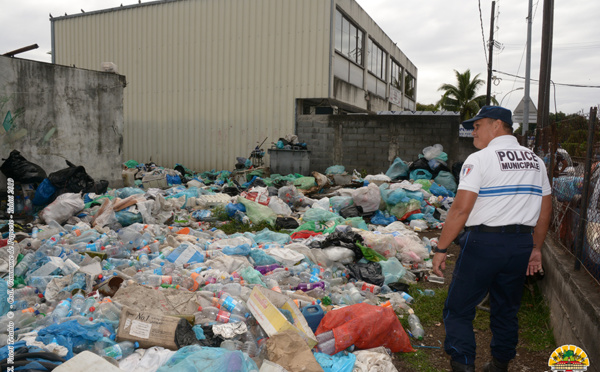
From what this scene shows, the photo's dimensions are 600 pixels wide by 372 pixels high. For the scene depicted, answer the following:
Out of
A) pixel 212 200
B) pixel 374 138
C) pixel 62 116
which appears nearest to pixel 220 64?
pixel 374 138

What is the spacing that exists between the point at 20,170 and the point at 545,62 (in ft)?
34.9

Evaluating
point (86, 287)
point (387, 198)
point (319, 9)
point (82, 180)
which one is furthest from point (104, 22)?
point (86, 287)

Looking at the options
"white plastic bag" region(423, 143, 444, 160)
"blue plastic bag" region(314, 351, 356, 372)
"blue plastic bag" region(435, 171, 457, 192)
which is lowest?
"blue plastic bag" region(314, 351, 356, 372)

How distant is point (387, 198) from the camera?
821 centimetres

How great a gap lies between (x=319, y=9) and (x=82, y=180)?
7889 mm

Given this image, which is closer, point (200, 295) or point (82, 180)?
point (200, 295)

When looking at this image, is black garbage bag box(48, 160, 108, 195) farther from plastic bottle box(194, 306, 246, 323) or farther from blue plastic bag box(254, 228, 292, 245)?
plastic bottle box(194, 306, 246, 323)

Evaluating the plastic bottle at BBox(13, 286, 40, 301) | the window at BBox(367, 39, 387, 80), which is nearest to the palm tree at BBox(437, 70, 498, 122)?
the window at BBox(367, 39, 387, 80)

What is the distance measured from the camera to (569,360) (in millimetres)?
2832

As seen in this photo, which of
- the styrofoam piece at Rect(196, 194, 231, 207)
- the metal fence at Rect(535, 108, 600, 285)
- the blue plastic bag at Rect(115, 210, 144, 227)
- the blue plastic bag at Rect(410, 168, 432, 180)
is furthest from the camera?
the blue plastic bag at Rect(410, 168, 432, 180)

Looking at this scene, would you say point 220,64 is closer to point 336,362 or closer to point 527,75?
point 527,75

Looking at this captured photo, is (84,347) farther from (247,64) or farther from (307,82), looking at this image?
(247,64)

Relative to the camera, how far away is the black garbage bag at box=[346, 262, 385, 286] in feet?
15.4

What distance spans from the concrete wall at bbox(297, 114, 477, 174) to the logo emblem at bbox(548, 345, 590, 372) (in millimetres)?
8545
